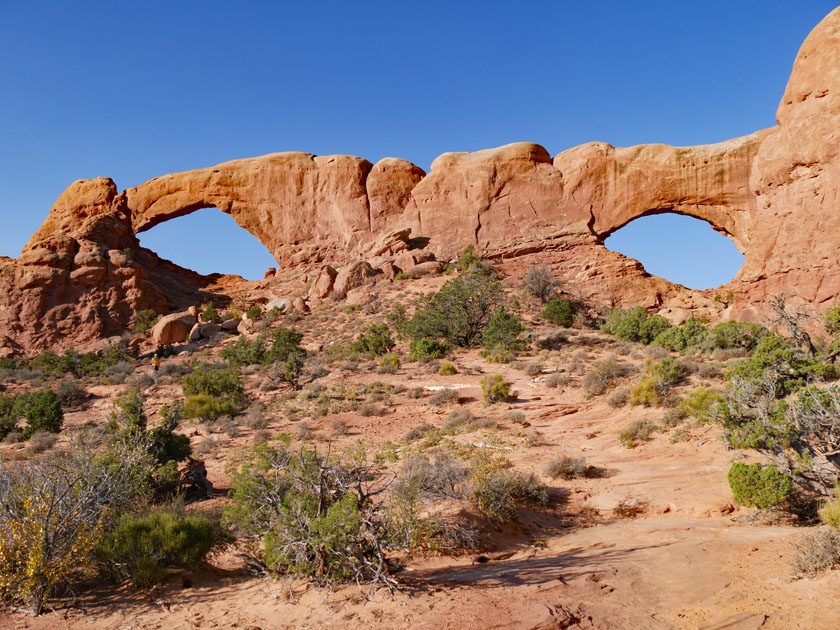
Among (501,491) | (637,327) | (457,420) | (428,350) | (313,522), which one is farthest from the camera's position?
(637,327)

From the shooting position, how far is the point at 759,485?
687cm

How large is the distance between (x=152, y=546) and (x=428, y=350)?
46.8ft

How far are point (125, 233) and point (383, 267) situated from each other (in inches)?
705

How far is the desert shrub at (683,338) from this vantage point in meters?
18.1

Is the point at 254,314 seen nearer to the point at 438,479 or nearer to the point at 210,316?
the point at 210,316

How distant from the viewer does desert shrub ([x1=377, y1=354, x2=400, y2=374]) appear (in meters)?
18.3

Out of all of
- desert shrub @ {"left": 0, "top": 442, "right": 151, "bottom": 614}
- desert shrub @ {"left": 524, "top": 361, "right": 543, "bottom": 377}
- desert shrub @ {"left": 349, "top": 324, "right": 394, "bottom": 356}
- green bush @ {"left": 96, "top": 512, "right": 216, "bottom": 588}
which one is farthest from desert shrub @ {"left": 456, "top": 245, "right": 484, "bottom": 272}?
desert shrub @ {"left": 0, "top": 442, "right": 151, "bottom": 614}

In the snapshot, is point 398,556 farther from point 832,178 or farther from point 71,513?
point 832,178

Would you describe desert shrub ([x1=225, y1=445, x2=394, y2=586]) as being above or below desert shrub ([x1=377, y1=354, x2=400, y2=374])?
below

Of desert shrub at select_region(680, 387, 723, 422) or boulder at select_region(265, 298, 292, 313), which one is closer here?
desert shrub at select_region(680, 387, 723, 422)

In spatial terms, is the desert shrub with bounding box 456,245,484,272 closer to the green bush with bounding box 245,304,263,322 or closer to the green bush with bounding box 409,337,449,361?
the green bush with bounding box 409,337,449,361

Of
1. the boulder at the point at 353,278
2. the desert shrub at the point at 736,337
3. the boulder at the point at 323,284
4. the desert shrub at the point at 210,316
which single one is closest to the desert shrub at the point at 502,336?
the desert shrub at the point at 736,337

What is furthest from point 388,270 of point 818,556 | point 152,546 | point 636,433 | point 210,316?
point 818,556

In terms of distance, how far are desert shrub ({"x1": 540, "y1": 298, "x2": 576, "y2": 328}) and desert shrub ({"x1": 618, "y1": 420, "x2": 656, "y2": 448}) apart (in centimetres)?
1390
